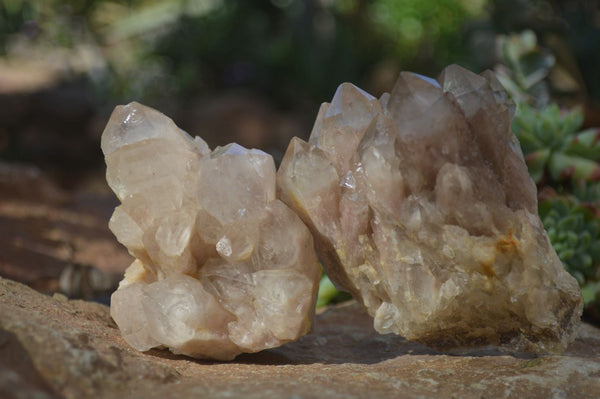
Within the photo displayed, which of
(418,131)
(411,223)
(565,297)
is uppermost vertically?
(418,131)

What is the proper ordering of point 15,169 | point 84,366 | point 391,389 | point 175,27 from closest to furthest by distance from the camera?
point 84,366 → point 391,389 → point 15,169 → point 175,27

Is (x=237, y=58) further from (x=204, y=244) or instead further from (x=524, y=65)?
(x=204, y=244)

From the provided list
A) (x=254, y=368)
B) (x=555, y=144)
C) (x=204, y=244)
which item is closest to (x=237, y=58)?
(x=555, y=144)

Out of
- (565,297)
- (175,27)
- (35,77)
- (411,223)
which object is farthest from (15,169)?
(35,77)

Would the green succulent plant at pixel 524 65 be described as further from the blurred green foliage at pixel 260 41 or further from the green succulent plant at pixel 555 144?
the blurred green foliage at pixel 260 41

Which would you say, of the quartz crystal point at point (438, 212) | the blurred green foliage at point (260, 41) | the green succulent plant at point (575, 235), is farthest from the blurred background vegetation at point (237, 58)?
the quartz crystal point at point (438, 212)

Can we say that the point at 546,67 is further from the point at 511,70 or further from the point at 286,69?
the point at 286,69

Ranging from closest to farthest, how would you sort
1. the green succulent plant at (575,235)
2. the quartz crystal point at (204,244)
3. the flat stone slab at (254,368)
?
the flat stone slab at (254,368), the quartz crystal point at (204,244), the green succulent plant at (575,235)

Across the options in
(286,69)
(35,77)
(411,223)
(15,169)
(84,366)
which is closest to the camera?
(84,366)
